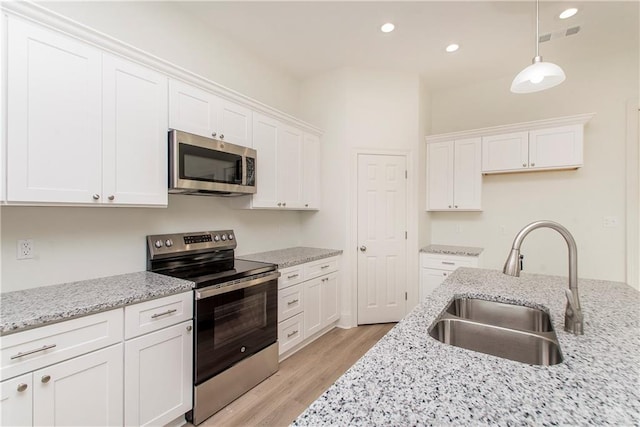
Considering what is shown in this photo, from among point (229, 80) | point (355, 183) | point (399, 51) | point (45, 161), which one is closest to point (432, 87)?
point (399, 51)

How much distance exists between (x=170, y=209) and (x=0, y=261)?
3.19ft

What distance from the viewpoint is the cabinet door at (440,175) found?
12.4 ft

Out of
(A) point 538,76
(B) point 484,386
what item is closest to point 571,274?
(B) point 484,386

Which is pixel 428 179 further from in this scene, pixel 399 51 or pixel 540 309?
pixel 540 309

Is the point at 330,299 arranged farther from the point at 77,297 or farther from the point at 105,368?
the point at 77,297

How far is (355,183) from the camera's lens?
3.51 m

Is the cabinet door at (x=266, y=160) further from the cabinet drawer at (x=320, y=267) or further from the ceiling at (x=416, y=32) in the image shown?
the ceiling at (x=416, y=32)

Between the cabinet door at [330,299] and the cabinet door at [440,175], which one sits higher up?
the cabinet door at [440,175]

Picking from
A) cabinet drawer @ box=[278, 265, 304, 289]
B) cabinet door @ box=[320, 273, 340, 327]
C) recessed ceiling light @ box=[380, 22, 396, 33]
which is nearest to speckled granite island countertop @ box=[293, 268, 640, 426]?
cabinet drawer @ box=[278, 265, 304, 289]

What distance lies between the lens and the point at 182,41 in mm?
2494

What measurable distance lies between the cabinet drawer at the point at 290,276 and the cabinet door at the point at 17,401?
62.8 inches

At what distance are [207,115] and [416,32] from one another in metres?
2.13

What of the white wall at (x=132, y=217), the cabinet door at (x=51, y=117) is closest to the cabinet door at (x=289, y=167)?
the white wall at (x=132, y=217)

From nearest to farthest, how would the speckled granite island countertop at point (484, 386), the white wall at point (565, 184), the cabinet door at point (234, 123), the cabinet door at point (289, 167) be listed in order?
the speckled granite island countertop at point (484, 386), the cabinet door at point (234, 123), the cabinet door at point (289, 167), the white wall at point (565, 184)
